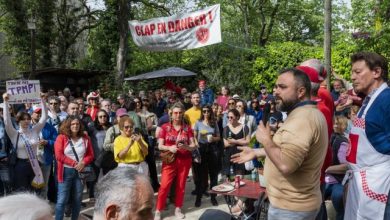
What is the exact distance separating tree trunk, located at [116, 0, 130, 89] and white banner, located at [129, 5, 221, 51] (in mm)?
3464

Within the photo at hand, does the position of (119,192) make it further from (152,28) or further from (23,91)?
(152,28)

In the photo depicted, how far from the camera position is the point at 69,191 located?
6.18 meters

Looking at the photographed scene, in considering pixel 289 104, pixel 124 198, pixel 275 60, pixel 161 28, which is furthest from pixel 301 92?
pixel 275 60

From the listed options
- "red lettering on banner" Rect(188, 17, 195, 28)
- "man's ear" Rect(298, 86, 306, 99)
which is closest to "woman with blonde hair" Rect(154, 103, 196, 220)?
"man's ear" Rect(298, 86, 306, 99)

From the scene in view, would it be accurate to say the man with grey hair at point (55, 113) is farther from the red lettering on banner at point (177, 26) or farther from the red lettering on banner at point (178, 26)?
the red lettering on banner at point (177, 26)

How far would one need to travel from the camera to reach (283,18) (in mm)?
37094

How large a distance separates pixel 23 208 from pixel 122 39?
18313 mm

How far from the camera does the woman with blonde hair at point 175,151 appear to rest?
22.9ft

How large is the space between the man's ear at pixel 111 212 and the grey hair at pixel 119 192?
14 mm

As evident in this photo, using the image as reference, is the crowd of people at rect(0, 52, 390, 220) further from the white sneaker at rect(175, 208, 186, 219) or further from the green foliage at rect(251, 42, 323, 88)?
the green foliage at rect(251, 42, 323, 88)

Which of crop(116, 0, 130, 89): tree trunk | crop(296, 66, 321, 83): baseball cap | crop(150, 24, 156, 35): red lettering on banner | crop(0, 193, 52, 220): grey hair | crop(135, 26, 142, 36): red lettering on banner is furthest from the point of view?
crop(116, 0, 130, 89): tree trunk

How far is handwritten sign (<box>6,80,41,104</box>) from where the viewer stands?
298 inches

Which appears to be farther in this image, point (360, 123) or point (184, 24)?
point (184, 24)

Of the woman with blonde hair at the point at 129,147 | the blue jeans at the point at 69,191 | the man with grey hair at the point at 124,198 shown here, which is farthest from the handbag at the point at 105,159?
the man with grey hair at the point at 124,198
